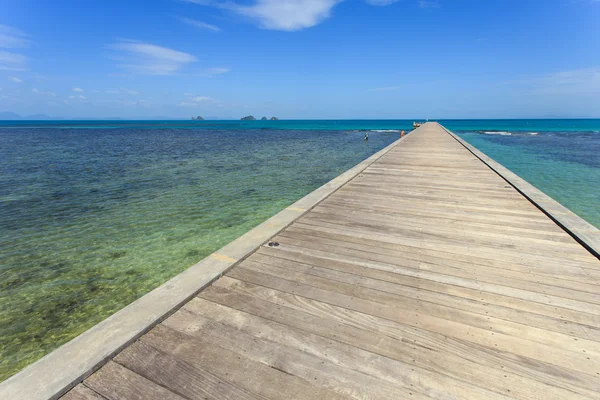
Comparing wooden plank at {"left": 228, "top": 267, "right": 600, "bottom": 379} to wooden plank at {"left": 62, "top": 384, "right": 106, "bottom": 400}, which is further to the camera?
wooden plank at {"left": 228, "top": 267, "right": 600, "bottom": 379}

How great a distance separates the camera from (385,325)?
2.32m

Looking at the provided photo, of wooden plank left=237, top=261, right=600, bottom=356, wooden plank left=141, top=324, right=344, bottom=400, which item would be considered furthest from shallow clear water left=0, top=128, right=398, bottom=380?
wooden plank left=237, top=261, right=600, bottom=356

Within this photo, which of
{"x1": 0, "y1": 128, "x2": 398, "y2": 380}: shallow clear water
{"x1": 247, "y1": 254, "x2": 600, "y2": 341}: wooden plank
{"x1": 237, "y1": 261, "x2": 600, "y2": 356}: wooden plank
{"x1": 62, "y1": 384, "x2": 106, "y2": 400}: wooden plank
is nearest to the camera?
{"x1": 62, "y1": 384, "x2": 106, "y2": 400}: wooden plank

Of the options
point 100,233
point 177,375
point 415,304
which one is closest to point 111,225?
point 100,233

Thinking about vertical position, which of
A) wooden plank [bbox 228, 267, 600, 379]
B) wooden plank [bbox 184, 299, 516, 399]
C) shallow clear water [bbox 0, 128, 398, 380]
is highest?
wooden plank [bbox 228, 267, 600, 379]

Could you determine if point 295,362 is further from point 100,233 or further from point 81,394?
point 100,233

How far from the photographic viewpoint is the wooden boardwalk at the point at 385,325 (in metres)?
1.81

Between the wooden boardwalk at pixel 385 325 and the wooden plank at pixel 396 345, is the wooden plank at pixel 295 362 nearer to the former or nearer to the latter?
the wooden boardwalk at pixel 385 325

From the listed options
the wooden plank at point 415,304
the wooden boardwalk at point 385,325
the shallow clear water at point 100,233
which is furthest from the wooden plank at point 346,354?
the shallow clear water at point 100,233

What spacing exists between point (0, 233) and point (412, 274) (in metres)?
9.54

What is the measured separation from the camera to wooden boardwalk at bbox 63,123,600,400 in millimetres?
1812

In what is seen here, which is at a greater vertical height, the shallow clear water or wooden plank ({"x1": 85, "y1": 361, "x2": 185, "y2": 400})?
wooden plank ({"x1": 85, "y1": 361, "x2": 185, "y2": 400})

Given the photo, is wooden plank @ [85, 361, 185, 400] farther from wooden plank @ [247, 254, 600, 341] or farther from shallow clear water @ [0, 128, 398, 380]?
shallow clear water @ [0, 128, 398, 380]

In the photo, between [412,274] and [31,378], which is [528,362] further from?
[31,378]
